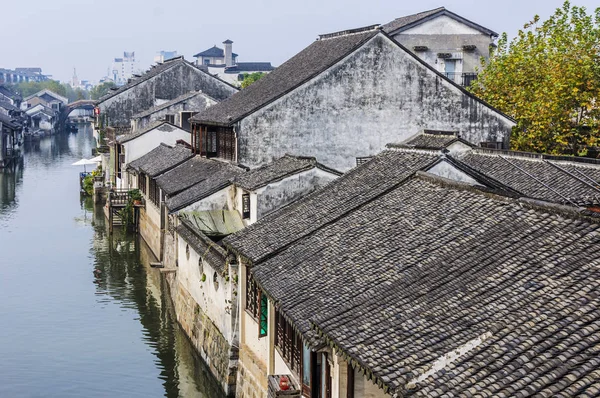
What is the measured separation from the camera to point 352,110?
33438 mm

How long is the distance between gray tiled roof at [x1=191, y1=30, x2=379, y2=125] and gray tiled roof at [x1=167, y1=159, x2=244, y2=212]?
1.80 metres

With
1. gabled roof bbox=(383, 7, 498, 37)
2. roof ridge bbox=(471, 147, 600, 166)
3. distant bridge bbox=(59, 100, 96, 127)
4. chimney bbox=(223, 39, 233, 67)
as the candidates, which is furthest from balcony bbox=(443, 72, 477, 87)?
distant bridge bbox=(59, 100, 96, 127)

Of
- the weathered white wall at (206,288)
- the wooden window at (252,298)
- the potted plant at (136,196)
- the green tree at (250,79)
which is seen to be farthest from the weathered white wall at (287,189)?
the green tree at (250,79)

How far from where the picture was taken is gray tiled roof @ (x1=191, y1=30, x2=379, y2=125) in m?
32.8

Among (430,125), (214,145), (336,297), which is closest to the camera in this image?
(336,297)

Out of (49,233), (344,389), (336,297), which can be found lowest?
(49,233)

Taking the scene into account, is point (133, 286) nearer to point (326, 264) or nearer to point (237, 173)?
point (237, 173)

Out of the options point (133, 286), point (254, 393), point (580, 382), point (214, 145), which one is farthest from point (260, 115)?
point (580, 382)

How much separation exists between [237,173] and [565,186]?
447 inches

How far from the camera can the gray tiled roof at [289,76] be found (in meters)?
32.8

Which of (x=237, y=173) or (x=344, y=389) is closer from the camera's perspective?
(x=344, y=389)

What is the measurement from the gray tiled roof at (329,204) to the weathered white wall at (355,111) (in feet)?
31.6

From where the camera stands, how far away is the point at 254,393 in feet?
67.7

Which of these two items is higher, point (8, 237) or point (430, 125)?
point (430, 125)
